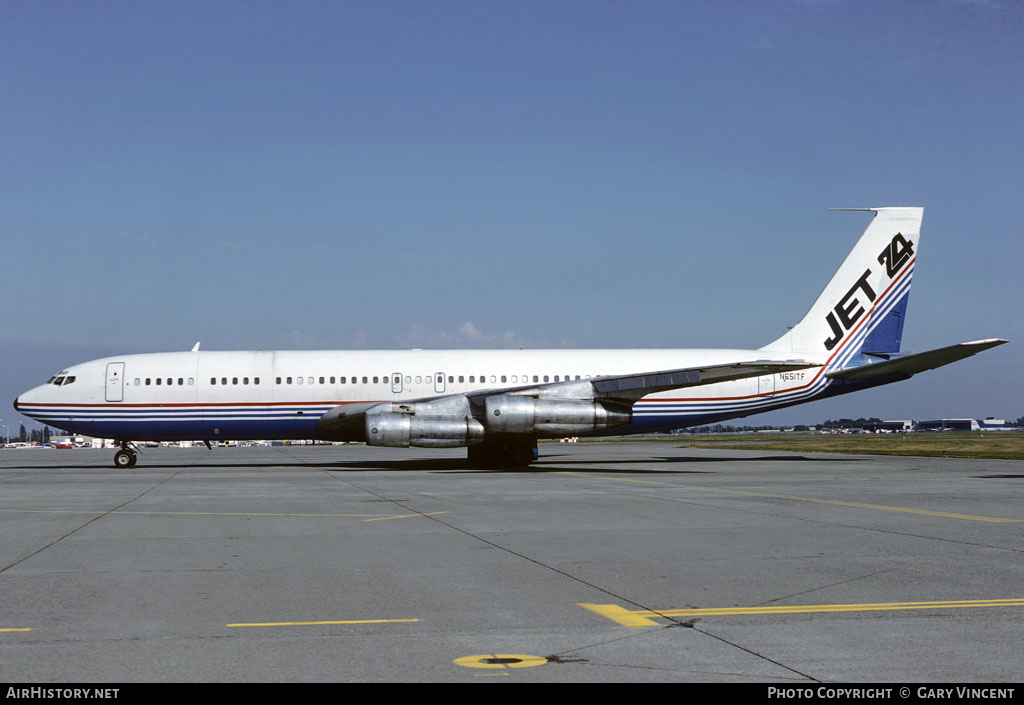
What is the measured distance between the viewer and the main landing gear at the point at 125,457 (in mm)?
34831

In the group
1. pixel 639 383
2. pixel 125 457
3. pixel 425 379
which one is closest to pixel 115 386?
pixel 125 457

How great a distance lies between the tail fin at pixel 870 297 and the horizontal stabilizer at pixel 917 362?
1723 mm

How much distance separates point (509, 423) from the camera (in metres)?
29.2

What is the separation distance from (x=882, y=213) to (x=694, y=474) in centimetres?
1531

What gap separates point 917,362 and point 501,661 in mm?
29947

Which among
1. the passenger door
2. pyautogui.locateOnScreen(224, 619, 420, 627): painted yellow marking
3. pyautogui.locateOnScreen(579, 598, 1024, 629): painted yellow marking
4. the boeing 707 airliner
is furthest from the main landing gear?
pyautogui.locateOnScreen(579, 598, 1024, 629): painted yellow marking

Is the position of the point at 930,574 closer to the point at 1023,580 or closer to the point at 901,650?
the point at 1023,580

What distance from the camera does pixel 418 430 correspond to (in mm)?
28812

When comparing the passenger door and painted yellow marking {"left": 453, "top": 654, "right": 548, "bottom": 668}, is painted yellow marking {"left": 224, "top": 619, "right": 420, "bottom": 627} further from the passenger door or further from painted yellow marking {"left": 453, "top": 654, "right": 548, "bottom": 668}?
the passenger door

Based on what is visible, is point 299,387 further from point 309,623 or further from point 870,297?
point 309,623

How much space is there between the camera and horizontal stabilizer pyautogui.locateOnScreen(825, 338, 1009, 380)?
28750 mm

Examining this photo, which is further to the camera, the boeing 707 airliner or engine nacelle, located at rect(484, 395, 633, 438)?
the boeing 707 airliner

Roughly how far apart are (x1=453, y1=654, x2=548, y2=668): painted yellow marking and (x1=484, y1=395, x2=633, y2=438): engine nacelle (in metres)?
23.1
